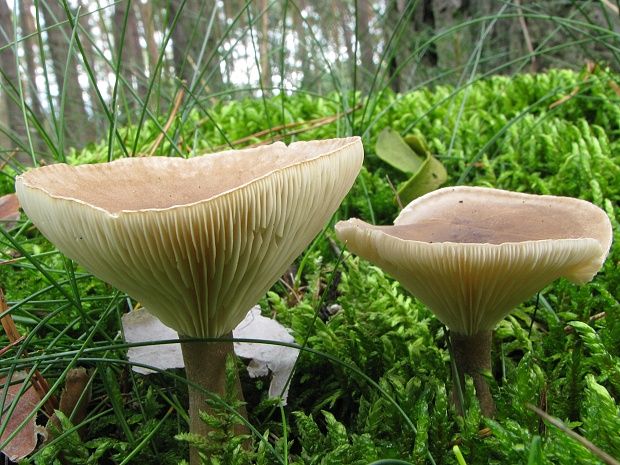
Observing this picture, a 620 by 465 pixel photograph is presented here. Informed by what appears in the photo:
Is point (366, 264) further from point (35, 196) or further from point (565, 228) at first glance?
point (35, 196)

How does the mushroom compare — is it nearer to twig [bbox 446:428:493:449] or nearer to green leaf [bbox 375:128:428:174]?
twig [bbox 446:428:493:449]

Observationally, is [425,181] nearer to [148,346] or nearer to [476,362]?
[476,362]

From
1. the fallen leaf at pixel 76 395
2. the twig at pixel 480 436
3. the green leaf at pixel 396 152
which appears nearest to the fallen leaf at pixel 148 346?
the fallen leaf at pixel 76 395

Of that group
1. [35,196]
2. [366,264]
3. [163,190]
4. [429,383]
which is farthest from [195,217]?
[366,264]

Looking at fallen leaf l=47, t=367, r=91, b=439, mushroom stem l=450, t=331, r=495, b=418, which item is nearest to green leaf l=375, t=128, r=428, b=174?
mushroom stem l=450, t=331, r=495, b=418

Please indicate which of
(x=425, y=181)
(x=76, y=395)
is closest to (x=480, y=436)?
(x=76, y=395)

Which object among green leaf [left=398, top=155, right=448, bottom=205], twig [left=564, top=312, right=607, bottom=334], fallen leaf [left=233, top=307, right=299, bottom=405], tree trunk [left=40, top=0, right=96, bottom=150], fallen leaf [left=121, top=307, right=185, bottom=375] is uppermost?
tree trunk [left=40, top=0, right=96, bottom=150]

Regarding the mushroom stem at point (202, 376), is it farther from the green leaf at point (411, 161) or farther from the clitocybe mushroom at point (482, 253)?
the green leaf at point (411, 161)

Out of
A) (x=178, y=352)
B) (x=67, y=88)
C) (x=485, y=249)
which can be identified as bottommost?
(x=178, y=352)
